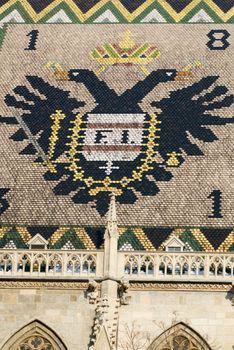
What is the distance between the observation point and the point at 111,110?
107 ft

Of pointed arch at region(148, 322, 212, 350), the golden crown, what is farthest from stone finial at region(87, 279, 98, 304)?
the golden crown

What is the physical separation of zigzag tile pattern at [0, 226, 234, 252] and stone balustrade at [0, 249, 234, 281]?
659 mm

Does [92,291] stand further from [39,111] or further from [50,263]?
[39,111]

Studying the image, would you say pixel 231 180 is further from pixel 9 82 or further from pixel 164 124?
pixel 9 82

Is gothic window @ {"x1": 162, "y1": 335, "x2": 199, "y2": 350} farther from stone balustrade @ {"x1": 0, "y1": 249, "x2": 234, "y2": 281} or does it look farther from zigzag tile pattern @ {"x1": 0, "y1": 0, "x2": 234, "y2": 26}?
zigzag tile pattern @ {"x1": 0, "y1": 0, "x2": 234, "y2": 26}

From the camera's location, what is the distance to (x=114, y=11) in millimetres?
36094

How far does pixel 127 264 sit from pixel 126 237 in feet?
4.00

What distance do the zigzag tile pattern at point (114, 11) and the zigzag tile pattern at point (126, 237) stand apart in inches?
309

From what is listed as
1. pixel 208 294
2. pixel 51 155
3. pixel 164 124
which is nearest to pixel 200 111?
pixel 164 124

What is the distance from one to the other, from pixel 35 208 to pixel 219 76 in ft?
19.1

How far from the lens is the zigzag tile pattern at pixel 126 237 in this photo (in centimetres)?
2872

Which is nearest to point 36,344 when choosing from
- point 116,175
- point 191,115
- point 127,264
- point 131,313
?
point 131,313

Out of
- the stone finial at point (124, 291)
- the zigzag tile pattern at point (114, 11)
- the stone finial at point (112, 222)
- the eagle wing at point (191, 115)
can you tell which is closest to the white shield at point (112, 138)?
the eagle wing at point (191, 115)

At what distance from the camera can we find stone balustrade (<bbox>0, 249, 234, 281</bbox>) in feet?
91.1
